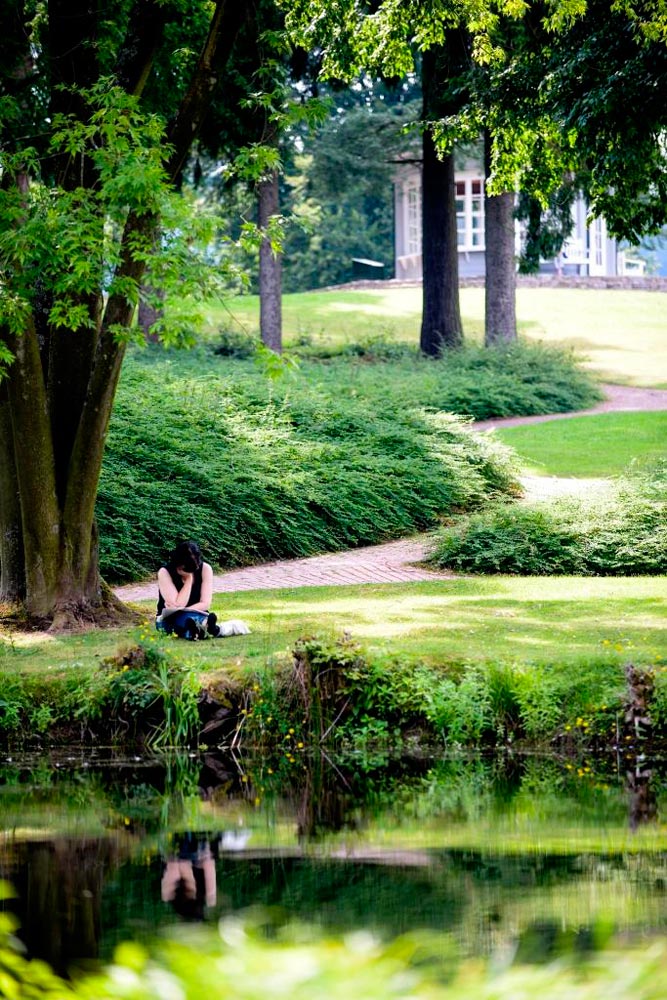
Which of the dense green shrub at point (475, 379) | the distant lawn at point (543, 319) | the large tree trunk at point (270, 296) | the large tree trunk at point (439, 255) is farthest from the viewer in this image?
the distant lawn at point (543, 319)

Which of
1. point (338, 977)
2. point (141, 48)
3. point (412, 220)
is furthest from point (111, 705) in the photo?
point (412, 220)

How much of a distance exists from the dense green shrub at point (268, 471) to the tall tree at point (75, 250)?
127 inches

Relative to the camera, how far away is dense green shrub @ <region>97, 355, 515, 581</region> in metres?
16.5

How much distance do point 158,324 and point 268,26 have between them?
14.2m

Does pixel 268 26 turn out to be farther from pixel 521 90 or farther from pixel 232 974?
pixel 232 974

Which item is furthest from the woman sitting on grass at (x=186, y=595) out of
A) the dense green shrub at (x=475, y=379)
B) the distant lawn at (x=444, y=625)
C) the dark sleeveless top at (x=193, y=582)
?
the dense green shrub at (x=475, y=379)

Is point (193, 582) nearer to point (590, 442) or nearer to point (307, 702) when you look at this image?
point (307, 702)

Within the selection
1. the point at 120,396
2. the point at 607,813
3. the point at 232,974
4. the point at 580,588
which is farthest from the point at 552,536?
the point at 232,974

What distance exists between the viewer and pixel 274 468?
60.8 ft

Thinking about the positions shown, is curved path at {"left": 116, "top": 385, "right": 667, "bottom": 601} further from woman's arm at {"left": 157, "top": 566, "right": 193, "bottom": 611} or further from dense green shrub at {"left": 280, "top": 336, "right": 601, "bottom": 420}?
dense green shrub at {"left": 280, "top": 336, "right": 601, "bottom": 420}

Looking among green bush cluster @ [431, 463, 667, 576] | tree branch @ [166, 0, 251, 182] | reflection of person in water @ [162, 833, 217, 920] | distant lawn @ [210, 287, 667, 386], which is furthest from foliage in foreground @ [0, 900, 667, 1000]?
distant lawn @ [210, 287, 667, 386]

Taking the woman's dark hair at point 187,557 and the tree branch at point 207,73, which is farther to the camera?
the woman's dark hair at point 187,557

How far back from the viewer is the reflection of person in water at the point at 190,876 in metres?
7.05

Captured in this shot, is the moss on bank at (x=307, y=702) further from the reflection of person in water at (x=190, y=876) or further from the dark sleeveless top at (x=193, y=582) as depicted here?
the reflection of person in water at (x=190, y=876)
